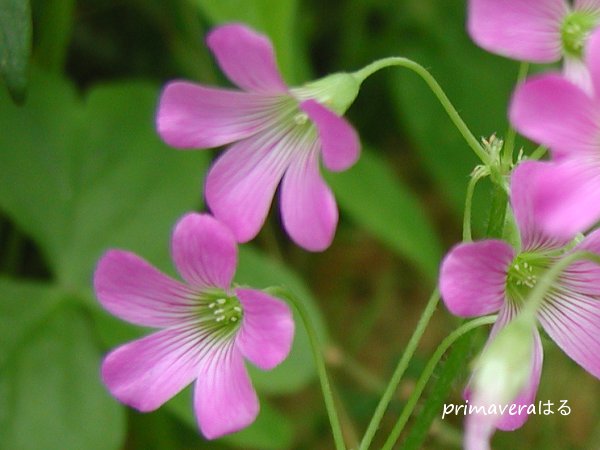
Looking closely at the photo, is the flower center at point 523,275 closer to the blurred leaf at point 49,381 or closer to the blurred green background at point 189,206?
the blurred green background at point 189,206

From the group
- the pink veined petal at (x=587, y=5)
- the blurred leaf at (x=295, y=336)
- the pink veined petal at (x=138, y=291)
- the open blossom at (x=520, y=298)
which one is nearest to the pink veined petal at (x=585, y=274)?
the open blossom at (x=520, y=298)

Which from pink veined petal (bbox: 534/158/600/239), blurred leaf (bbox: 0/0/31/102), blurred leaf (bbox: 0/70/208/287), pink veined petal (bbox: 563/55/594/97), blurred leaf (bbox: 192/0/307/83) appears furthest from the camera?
blurred leaf (bbox: 0/70/208/287)

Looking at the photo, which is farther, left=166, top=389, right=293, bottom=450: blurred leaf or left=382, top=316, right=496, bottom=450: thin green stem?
left=166, top=389, right=293, bottom=450: blurred leaf

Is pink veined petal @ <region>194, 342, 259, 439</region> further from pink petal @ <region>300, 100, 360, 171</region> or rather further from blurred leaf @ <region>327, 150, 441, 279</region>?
blurred leaf @ <region>327, 150, 441, 279</region>

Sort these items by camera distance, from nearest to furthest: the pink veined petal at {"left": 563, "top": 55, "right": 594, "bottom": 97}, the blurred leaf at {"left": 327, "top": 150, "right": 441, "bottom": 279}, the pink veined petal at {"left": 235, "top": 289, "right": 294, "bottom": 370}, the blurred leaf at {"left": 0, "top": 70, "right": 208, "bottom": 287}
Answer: the pink veined petal at {"left": 235, "top": 289, "right": 294, "bottom": 370} < the pink veined petal at {"left": 563, "top": 55, "right": 594, "bottom": 97} < the blurred leaf at {"left": 0, "top": 70, "right": 208, "bottom": 287} < the blurred leaf at {"left": 327, "top": 150, "right": 441, "bottom": 279}

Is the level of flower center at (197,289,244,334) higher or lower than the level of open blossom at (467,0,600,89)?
lower

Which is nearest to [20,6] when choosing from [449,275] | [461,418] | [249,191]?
[249,191]

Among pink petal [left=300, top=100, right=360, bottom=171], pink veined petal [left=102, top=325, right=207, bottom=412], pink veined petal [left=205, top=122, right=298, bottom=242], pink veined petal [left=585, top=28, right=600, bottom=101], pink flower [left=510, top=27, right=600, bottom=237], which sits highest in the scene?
pink veined petal [left=585, top=28, right=600, bottom=101]

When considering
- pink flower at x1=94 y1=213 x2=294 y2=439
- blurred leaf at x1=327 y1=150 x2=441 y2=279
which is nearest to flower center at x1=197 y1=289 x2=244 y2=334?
pink flower at x1=94 y1=213 x2=294 y2=439
